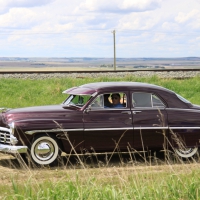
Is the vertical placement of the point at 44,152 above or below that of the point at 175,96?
below

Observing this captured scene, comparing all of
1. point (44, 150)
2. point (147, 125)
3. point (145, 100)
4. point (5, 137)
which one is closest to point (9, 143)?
point (5, 137)

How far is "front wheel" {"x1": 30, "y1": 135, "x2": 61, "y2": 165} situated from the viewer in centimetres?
1183

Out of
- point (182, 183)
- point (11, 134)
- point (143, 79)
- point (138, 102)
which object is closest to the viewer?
point (182, 183)

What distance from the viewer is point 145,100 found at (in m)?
12.7

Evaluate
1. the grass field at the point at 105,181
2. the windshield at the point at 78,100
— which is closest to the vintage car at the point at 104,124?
the windshield at the point at 78,100

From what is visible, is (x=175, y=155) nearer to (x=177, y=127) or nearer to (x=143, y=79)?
(x=177, y=127)

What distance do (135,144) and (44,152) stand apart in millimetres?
1714

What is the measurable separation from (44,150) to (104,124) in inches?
48.0

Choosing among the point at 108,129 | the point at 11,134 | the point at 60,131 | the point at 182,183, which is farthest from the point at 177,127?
the point at 182,183

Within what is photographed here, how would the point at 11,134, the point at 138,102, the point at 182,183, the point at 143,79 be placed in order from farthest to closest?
the point at 143,79
the point at 138,102
the point at 11,134
the point at 182,183

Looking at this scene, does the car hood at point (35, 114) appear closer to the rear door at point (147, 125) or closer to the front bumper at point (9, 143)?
the front bumper at point (9, 143)

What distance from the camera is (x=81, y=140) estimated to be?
1202 centimetres

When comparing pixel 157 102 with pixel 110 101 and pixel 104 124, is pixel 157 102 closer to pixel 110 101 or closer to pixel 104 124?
pixel 110 101

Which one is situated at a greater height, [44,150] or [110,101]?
[110,101]
